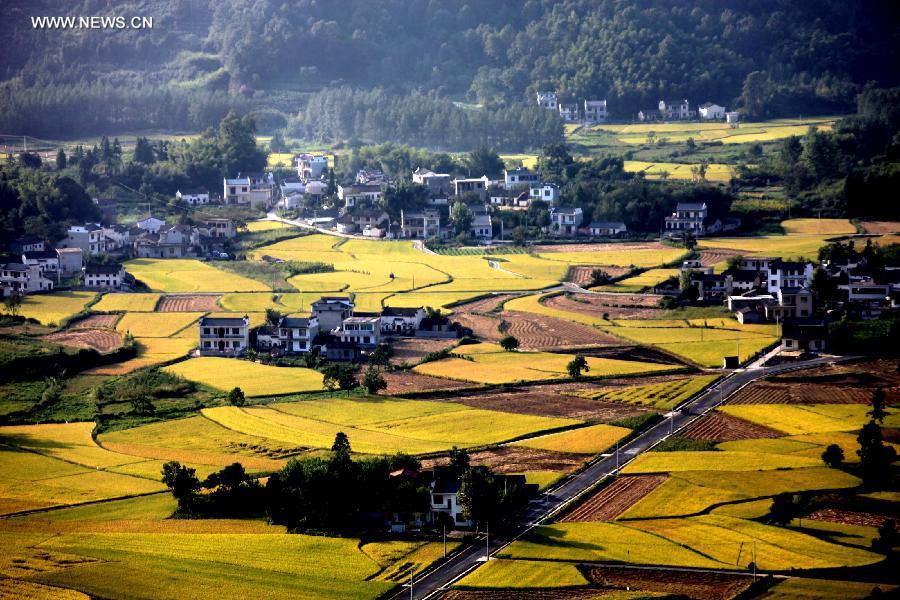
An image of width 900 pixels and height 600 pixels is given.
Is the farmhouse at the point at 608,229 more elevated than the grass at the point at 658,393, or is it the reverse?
the farmhouse at the point at 608,229

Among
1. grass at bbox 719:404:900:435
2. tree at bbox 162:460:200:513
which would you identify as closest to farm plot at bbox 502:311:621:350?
grass at bbox 719:404:900:435

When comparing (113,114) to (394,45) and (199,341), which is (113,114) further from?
(199,341)

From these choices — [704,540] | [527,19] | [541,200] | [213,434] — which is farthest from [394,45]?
[704,540]

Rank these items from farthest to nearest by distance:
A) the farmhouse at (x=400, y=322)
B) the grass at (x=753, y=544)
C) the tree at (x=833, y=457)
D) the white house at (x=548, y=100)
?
A: the white house at (x=548, y=100) → the farmhouse at (x=400, y=322) → the tree at (x=833, y=457) → the grass at (x=753, y=544)

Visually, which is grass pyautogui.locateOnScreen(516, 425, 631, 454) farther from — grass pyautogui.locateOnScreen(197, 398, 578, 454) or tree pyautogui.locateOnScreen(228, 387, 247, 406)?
tree pyautogui.locateOnScreen(228, 387, 247, 406)

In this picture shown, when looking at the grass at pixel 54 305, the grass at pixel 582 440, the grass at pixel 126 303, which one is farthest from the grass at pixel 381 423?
the grass at pixel 126 303

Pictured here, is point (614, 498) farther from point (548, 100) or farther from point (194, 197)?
point (548, 100)

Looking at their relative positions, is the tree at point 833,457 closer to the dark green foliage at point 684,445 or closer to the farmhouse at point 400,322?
the dark green foliage at point 684,445
